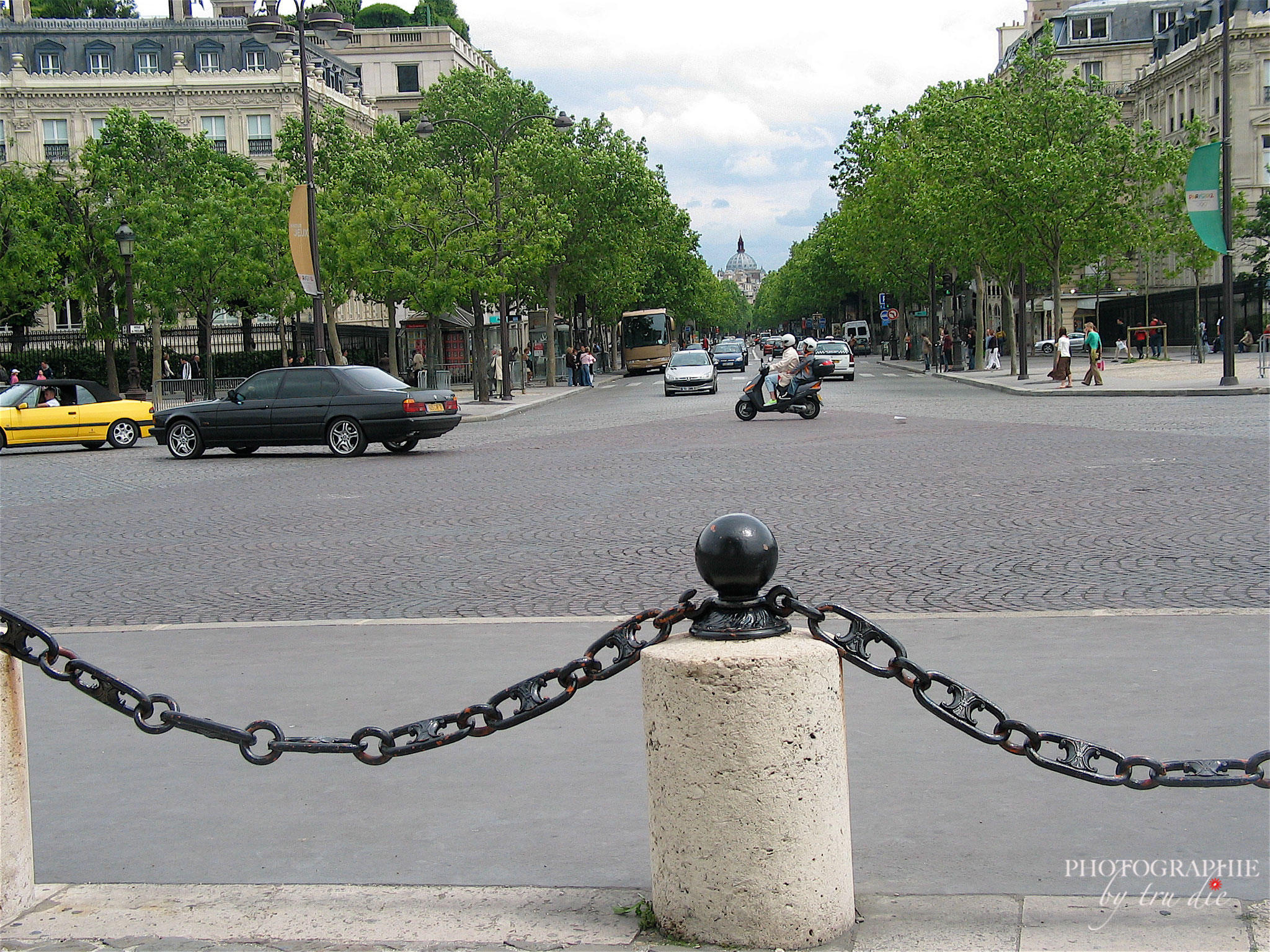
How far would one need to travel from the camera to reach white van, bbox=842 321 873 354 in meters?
106

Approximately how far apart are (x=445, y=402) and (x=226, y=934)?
18935 millimetres

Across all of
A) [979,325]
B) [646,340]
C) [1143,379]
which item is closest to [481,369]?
[1143,379]

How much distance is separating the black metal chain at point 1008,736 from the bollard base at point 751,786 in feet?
0.28

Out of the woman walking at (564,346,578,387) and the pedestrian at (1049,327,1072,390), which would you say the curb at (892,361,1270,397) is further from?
the woman walking at (564,346,578,387)

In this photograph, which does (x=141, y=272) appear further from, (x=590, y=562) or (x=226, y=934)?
(x=226, y=934)

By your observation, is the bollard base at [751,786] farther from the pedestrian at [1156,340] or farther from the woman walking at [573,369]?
A: the pedestrian at [1156,340]

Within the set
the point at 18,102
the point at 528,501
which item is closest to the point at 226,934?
the point at 528,501

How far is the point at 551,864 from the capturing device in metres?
3.95

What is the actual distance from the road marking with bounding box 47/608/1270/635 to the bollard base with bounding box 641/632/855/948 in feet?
13.1

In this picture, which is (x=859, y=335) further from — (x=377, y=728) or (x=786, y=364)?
(x=377, y=728)

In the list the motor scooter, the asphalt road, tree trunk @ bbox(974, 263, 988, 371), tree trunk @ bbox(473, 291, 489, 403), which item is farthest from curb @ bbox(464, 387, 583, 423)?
tree trunk @ bbox(974, 263, 988, 371)

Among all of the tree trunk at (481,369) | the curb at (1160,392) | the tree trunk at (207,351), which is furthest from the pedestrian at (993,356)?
the tree trunk at (207,351)

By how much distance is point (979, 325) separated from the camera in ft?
176

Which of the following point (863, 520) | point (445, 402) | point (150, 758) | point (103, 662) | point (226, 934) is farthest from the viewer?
point (445, 402)
